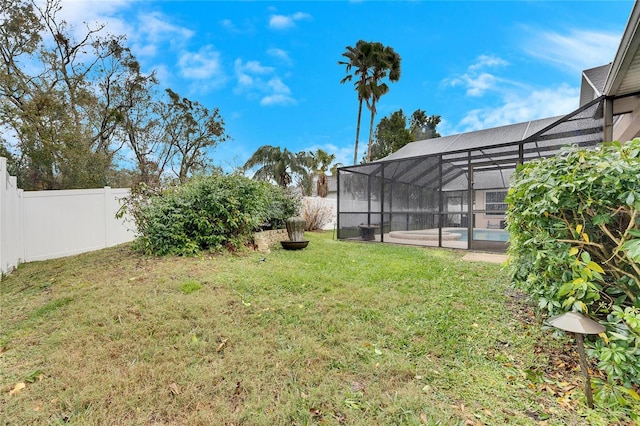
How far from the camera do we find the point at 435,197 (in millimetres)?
9672

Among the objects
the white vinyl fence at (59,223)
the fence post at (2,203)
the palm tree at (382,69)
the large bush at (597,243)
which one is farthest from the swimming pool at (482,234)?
the palm tree at (382,69)

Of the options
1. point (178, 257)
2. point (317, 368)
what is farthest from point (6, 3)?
point (317, 368)

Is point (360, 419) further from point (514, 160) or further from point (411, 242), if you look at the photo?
point (514, 160)

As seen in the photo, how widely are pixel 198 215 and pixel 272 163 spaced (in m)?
12.7

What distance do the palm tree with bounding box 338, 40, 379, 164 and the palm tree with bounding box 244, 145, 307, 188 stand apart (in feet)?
20.7

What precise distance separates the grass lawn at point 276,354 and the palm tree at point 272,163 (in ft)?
46.6

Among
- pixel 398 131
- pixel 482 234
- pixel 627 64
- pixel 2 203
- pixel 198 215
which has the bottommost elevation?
pixel 482 234

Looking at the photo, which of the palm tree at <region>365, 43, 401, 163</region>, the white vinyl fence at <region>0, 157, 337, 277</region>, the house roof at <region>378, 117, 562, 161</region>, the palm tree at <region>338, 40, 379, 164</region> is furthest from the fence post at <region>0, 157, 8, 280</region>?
the palm tree at <region>365, 43, 401, 163</region>

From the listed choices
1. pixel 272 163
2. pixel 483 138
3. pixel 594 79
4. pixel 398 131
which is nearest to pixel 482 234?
pixel 594 79

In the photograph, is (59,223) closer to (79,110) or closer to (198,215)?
(198,215)

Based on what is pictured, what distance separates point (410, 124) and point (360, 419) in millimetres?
30721

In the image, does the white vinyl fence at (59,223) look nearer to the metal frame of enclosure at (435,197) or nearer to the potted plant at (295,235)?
the potted plant at (295,235)

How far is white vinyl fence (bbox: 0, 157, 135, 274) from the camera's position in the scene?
5949mm

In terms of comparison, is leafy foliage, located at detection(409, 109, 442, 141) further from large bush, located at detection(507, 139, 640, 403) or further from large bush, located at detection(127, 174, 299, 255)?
large bush, located at detection(507, 139, 640, 403)
